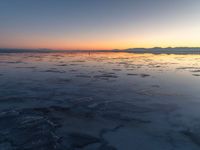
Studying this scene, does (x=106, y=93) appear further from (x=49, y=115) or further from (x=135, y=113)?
(x=49, y=115)

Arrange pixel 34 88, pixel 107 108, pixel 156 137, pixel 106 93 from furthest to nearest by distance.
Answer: pixel 34 88
pixel 106 93
pixel 107 108
pixel 156 137

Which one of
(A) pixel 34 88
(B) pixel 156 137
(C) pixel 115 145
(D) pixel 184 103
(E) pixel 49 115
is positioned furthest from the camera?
(A) pixel 34 88

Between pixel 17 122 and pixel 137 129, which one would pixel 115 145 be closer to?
pixel 137 129

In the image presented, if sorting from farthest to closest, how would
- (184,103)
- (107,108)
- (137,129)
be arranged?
(184,103)
(107,108)
(137,129)

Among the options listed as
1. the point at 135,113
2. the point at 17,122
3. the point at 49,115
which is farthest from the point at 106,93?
the point at 17,122

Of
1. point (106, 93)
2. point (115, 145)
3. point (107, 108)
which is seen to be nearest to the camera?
point (115, 145)

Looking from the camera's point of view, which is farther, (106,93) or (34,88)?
(34,88)

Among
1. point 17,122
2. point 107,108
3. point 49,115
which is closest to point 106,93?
point 107,108

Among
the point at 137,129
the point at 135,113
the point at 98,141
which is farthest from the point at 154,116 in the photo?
the point at 98,141

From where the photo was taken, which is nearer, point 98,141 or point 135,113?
point 98,141
